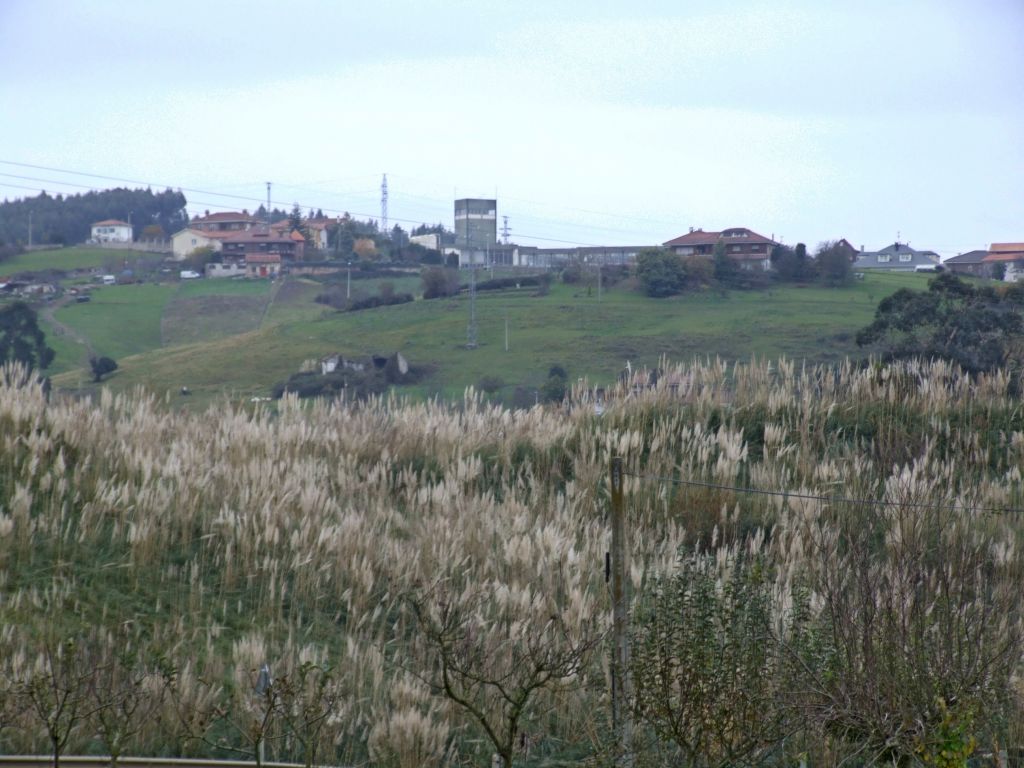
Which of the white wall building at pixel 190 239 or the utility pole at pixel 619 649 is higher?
the white wall building at pixel 190 239

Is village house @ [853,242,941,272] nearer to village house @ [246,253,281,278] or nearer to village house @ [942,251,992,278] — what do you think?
village house @ [942,251,992,278]

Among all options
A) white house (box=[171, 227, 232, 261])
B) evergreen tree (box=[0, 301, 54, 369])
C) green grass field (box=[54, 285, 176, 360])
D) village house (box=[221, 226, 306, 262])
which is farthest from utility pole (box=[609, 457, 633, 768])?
white house (box=[171, 227, 232, 261])

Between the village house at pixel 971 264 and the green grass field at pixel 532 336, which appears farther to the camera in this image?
the village house at pixel 971 264

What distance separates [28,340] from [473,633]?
26266 millimetres

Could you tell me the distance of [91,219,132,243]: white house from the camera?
2470 inches

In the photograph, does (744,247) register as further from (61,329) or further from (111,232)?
(111,232)

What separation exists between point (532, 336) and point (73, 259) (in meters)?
26.3

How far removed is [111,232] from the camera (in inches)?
2557

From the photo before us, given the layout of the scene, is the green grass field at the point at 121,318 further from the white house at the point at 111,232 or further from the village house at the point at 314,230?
the white house at the point at 111,232

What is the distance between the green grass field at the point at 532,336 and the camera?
30.9 m

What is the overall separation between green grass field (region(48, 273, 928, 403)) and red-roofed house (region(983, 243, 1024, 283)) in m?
2.23

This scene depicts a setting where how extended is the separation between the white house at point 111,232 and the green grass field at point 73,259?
17.8 ft

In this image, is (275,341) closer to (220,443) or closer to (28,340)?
(28,340)

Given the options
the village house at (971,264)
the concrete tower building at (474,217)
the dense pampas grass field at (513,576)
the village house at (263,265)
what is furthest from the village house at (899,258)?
the dense pampas grass field at (513,576)
